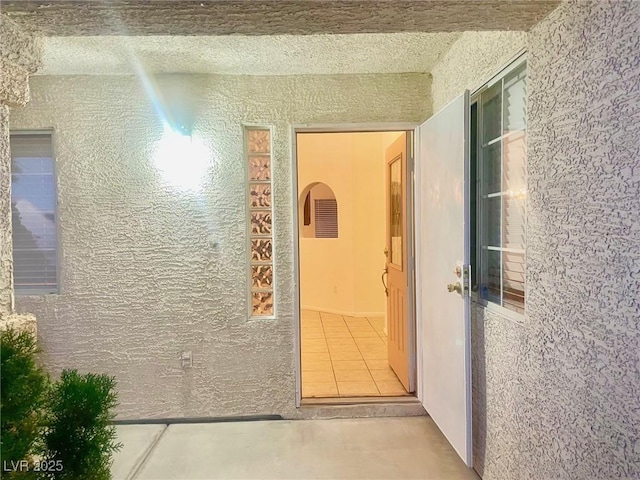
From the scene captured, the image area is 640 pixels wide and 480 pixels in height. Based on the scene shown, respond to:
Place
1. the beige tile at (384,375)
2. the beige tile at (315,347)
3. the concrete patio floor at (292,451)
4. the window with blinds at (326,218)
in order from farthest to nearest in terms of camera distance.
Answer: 1. the window with blinds at (326,218)
2. the beige tile at (315,347)
3. the beige tile at (384,375)
4. the concrete patio floor at (292,451)

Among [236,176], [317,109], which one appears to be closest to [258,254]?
[236,176]

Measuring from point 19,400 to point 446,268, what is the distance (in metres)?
2.00

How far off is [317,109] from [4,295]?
2.20 m

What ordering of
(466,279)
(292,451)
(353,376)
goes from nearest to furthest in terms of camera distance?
1. (466,279)
2. (292,451)
3. (353,376)

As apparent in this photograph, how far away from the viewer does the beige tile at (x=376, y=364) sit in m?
3.80

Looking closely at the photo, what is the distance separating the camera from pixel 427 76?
2885 millimetres

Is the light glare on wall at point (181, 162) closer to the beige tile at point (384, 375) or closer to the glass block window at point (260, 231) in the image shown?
the glass block window at point (260, 231)

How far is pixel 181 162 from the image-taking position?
9.24 ft

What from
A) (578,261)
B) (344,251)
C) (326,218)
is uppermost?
(326,218)

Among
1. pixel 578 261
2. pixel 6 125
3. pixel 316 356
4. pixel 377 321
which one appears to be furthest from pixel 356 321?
pixel 6 125

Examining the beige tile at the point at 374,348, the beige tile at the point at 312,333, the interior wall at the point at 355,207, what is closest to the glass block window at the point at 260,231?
the beige tile at the point at 374,348

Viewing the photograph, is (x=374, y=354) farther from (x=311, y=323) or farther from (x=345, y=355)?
(x=311, y=323)

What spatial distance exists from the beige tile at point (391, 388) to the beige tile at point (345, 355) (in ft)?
2.44

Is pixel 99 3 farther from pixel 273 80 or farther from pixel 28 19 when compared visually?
pixel 273 80
